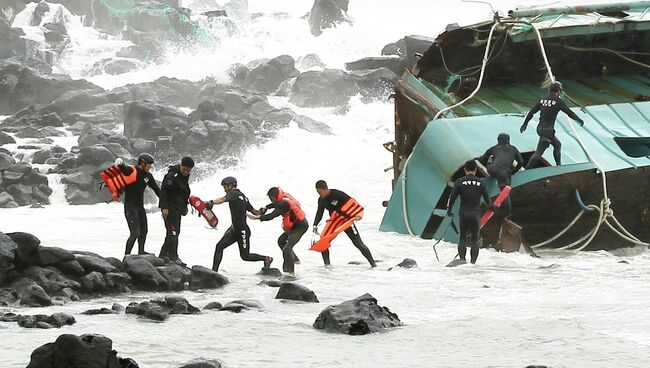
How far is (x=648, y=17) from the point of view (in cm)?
1898

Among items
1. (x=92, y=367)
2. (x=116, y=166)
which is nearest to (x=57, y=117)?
(x=116, y=166)

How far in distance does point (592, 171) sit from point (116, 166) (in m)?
7.24

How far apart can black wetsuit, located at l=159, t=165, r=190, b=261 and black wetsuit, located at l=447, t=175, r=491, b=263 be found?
3.78 metres

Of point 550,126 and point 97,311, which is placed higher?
point 550,126

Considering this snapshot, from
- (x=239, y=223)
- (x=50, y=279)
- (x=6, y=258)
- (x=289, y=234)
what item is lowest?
(x=50, y=279)

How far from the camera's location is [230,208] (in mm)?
12719

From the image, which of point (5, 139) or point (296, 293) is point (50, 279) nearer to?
point (296, 293)

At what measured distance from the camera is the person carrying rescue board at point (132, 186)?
42.9ft

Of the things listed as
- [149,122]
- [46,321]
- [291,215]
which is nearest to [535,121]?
[291,215]

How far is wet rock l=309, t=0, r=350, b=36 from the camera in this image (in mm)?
74625

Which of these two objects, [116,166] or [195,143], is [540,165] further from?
[195,143]

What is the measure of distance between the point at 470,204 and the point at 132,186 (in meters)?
4.72

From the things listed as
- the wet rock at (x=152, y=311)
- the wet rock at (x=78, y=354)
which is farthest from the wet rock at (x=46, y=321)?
the wet rock at (x=78, y=354)

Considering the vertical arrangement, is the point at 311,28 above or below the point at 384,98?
above
